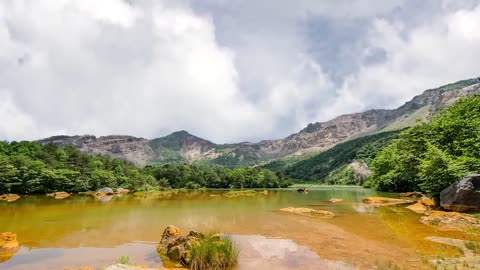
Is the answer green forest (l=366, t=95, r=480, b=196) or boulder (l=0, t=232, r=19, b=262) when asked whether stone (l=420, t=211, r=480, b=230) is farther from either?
boulder (l=0, t=232, r=19, b=262)

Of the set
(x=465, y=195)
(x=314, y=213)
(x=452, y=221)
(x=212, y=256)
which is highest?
(x=465, y=195)

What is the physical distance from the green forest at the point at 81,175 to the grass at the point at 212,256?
228ft

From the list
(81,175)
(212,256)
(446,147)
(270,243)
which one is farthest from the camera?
(81,175)

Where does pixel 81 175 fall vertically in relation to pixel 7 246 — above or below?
above

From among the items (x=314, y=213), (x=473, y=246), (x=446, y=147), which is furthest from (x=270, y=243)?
(x=446, y=147)

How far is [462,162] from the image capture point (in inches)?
1099

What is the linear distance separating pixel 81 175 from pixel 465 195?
3494 inches

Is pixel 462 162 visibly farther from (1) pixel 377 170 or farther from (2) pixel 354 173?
(2) pixel 354 173

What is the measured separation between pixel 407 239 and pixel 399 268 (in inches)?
→ 266

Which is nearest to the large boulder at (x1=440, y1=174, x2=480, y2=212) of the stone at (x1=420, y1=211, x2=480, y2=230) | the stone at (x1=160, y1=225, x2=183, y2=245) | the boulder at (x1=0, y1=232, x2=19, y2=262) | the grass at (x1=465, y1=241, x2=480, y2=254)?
the stone at (x1=420, y1=211, x2=480, y2=230)

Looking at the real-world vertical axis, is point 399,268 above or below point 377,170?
below

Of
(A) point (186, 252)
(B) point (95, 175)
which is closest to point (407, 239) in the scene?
(A) point (186, 252)

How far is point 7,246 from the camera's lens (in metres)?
15.2

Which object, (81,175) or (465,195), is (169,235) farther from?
(81,175)
